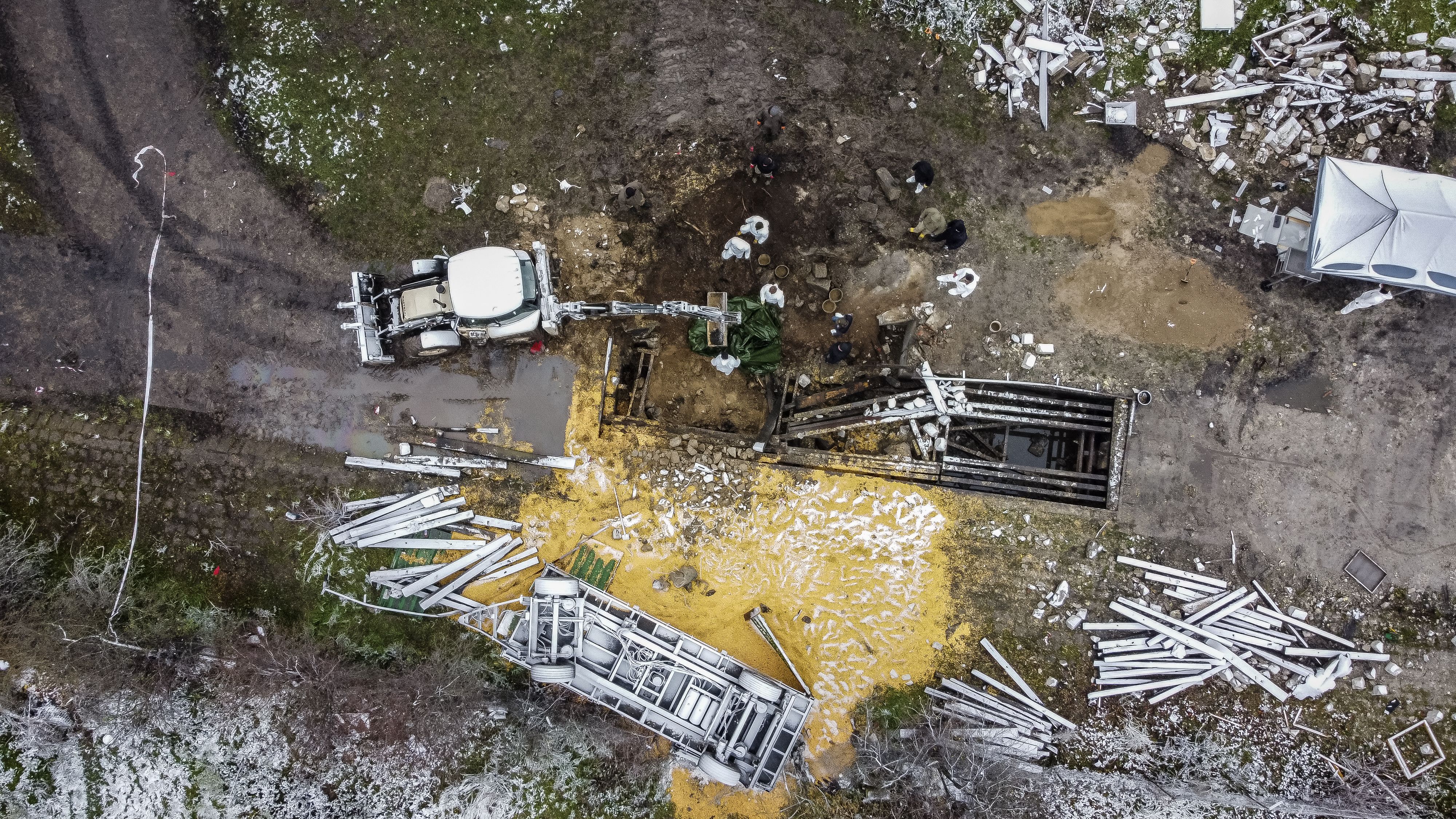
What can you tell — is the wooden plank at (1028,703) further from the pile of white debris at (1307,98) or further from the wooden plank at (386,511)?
the wooden plank at (386,511)

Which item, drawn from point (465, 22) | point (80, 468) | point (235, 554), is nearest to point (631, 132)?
point (465, 22)

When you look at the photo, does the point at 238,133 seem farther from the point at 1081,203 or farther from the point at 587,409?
the point at 1081,203

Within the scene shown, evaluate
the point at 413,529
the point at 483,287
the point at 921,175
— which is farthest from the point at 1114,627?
the point at 413,529

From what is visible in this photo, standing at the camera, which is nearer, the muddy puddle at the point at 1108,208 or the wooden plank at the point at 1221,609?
the wooden plank at the point at 1221,609

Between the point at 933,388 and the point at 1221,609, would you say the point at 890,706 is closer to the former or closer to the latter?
the point at 933,388

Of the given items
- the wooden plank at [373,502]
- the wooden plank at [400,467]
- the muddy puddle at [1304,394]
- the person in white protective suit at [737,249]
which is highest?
the person in white protective suit at [737,249]

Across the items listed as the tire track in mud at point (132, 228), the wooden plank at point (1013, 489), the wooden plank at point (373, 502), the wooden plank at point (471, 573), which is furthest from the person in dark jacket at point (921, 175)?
the wooden plank at point (373, 502)

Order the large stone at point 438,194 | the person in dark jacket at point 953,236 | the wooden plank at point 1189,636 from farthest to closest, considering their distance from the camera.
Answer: the large stone at point 438,194, the wooden plank at point 1189,636, the person in dark jacket at point 953,236
